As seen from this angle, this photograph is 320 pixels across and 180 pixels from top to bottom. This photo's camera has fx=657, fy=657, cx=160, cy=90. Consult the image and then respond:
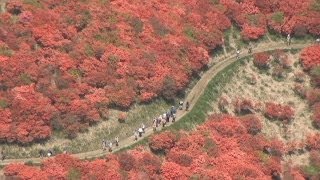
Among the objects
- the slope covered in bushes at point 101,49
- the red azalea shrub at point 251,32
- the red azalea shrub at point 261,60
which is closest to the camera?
the slope covered in bushes at point 101,49

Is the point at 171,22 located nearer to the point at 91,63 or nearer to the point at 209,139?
the point at 91,63

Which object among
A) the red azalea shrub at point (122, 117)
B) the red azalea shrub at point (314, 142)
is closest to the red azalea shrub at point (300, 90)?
the red azalea shrub at point (314, 142)

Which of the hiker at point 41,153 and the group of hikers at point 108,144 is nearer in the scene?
the hiker at point 41,153

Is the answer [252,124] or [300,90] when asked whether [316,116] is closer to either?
[300,90]

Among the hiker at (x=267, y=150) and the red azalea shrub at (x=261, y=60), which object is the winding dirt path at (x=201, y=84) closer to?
the red azalea shrub at (x=261, y=60)

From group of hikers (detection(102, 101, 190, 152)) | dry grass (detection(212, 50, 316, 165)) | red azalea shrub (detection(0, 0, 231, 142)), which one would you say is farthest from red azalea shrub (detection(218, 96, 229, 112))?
red azalea shrub (detection(0, 0, 231, 142))
